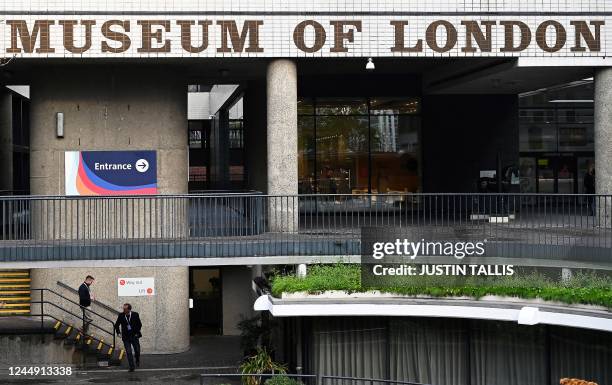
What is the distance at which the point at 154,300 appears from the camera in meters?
25.1

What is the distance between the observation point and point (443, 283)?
17.3 metres

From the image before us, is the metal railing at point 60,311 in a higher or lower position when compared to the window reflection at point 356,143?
lower

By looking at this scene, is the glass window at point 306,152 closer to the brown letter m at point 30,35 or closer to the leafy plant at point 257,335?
the leafy plant at point 257,335

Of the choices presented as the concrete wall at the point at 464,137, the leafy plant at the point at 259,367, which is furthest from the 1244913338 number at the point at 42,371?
the concrete wall at the point at 464,137

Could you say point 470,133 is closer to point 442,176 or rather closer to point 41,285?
point 442,176

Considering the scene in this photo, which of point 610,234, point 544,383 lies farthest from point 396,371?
point 610,234

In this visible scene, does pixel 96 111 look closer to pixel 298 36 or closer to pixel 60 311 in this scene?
pixel 60 311

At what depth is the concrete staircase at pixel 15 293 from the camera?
24.6 meters

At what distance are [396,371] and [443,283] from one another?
182cm

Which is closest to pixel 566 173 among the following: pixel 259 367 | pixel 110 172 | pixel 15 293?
pixel 110 172

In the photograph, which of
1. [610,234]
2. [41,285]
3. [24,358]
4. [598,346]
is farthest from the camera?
[41,285]

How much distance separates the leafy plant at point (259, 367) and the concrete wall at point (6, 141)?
2124 cm

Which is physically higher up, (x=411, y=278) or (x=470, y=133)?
(x=470, y=133)

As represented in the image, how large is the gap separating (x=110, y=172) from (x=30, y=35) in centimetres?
428
